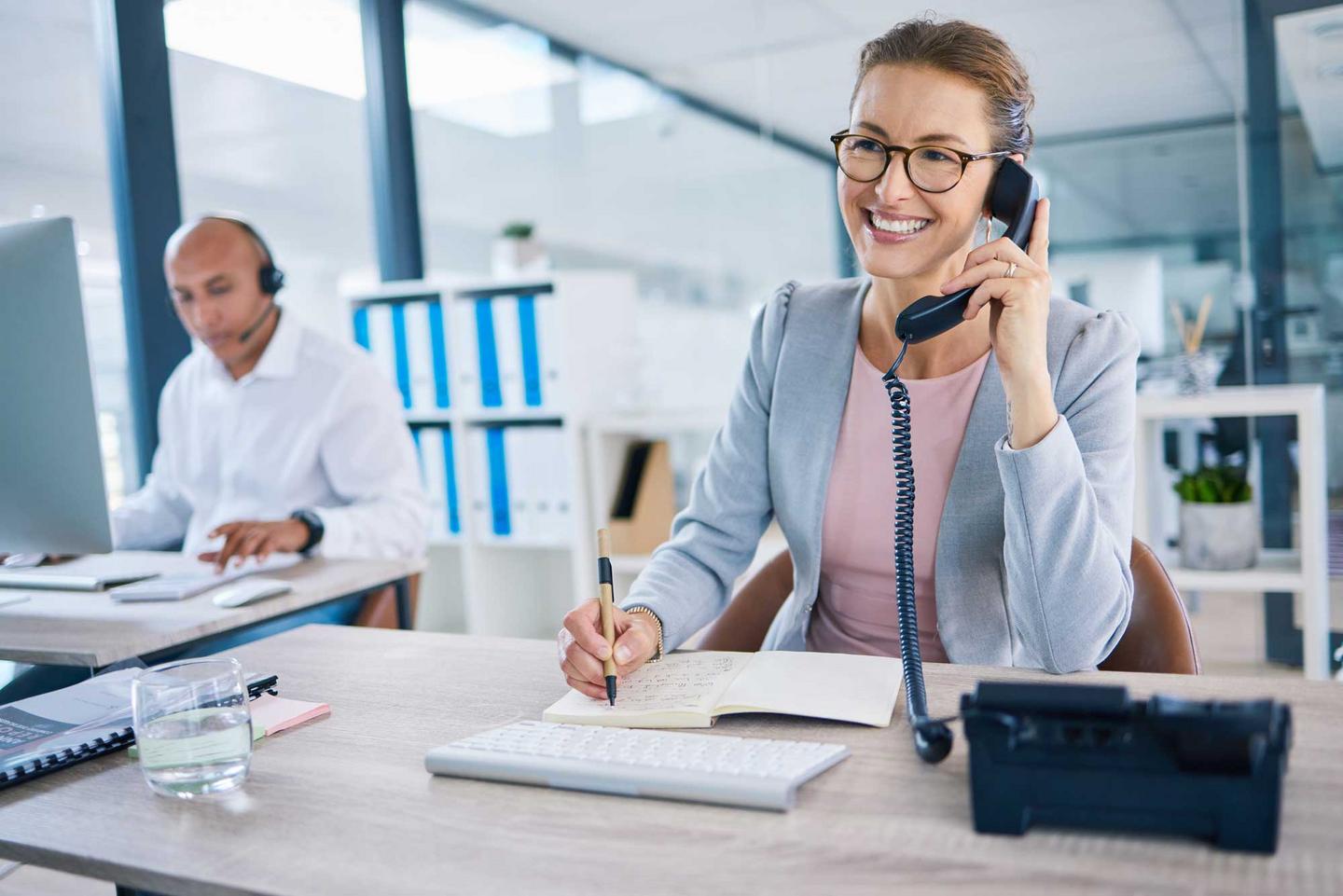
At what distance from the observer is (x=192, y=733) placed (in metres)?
0.94

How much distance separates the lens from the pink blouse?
4.70 feet

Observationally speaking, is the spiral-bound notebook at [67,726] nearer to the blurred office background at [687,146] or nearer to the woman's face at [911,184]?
the woman's face at [911,184]

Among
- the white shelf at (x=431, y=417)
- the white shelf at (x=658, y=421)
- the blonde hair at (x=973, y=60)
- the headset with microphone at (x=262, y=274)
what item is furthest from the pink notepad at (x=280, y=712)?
the white shelf at (x=431, y=417)

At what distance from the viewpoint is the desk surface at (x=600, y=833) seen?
2.29ft

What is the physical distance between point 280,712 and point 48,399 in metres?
0.71

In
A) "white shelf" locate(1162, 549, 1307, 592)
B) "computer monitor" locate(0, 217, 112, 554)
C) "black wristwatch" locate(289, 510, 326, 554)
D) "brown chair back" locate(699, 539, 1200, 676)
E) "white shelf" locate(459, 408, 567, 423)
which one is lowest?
"white shelf" locate(1162, 549, 1307, 592)

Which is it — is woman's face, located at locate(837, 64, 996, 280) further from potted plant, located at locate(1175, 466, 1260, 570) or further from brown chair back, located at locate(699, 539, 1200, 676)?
potted plant, located at locate(1175, 466, 1260, 570)

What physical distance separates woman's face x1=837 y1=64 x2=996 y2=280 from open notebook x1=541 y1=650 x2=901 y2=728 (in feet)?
1.85

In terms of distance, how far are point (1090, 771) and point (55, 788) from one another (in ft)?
2.85

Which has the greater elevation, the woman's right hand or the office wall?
the office wall

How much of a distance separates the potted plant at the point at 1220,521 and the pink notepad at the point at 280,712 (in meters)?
2.51

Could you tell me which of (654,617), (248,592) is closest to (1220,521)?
(654,617)

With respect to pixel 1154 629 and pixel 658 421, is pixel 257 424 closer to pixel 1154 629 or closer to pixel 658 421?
pixel 658 421

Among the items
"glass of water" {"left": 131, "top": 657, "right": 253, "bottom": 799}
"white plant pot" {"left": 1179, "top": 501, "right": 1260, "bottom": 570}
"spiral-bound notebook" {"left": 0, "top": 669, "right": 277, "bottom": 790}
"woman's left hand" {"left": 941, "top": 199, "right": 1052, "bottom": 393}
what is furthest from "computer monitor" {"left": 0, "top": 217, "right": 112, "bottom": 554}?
"white plant pot" {"left": 1179, "top": 501, "right": 1260, "bottom": 570}
